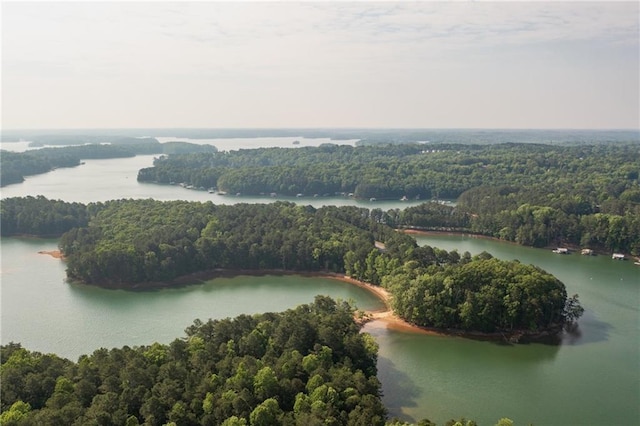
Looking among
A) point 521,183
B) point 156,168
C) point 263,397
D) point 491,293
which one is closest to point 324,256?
point 491,293

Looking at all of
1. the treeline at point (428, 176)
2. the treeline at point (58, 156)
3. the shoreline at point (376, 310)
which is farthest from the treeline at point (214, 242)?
the treeline at point (58, 156)

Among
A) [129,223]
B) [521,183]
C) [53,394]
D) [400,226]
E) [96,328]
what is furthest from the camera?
[521,183]

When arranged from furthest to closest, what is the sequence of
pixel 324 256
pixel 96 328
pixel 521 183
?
pixel 521 183
pixel 324 256
pixel 96 328

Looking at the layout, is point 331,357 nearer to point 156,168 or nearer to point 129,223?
point 129,223

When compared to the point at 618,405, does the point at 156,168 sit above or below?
above

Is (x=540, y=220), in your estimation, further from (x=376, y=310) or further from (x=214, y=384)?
(x=214, y=384)

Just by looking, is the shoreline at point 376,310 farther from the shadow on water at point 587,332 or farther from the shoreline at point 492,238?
the shoreline at point 492,238
